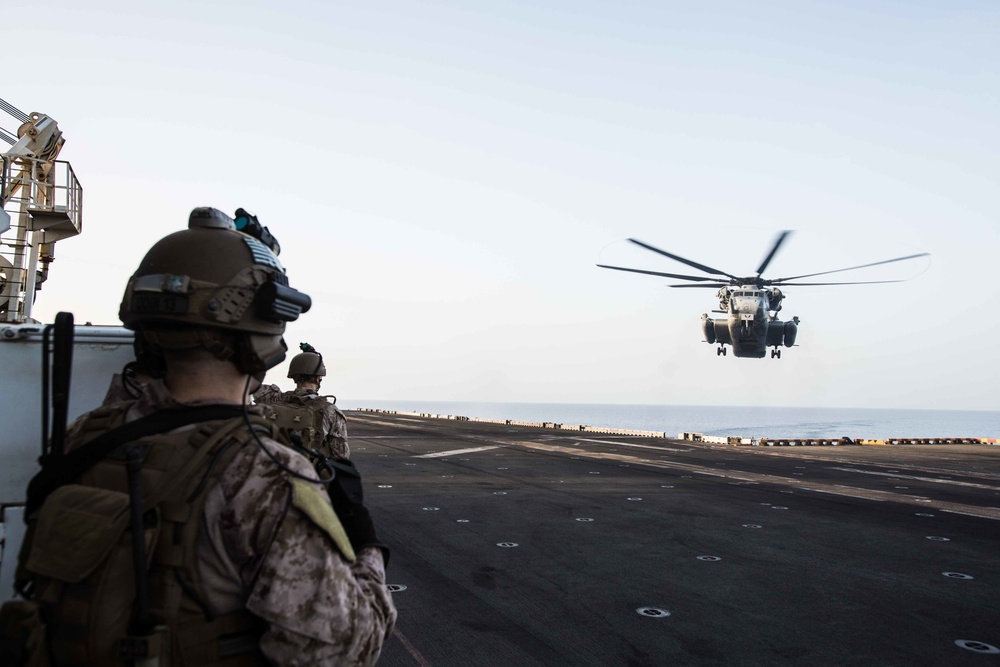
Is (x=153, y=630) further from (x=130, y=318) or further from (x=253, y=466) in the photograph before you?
(x=130, y=318)

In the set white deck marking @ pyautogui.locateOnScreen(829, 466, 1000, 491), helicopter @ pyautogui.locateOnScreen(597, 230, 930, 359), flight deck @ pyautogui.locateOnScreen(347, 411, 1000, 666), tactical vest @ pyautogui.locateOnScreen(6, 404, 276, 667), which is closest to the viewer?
tactical vest @ pyautogui.locateOnScreen(6, 404, 276, 667)

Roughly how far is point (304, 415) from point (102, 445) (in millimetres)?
5914

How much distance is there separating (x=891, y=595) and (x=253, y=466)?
7.72 meters

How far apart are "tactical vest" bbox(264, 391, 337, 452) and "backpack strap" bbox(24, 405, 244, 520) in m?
5.49

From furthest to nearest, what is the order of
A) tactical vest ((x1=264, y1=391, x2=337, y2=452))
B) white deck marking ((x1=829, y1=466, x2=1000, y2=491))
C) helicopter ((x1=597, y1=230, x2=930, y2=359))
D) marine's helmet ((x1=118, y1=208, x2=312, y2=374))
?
helicopter ((x1=597, y1=230, x2=930, y2=359))
white deck marking ((x1=829, y1=466, x2=1000, y2=491))
tactical vest ((x1=264, y1=391, x2=337, y2=452))
marine's helmet ((x1=118, y1=208, x2=312, y2=374))

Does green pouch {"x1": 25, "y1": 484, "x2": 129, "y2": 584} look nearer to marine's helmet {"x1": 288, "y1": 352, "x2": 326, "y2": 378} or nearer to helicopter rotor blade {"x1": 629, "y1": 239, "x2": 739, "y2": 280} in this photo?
marine's helmet {"x1": 288, "y1": 352, "x2": 326, "y2": 378}

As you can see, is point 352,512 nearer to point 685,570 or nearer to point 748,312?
point 685,570

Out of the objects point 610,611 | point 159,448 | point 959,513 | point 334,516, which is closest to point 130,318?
point 159,448

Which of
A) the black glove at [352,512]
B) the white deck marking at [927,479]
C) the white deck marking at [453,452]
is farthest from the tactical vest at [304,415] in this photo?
the white deck marking at [927,479]

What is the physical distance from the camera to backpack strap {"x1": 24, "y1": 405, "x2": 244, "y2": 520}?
2.03 metres

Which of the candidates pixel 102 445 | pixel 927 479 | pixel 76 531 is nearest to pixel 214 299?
pixel 102 445

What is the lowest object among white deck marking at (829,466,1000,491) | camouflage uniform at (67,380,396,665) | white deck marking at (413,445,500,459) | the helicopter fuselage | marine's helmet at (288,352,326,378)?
white deck marking at (413,445,500,459)

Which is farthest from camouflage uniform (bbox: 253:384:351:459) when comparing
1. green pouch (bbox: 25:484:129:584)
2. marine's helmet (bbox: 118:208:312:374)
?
green pouch (bbox: 25:484:129:584)

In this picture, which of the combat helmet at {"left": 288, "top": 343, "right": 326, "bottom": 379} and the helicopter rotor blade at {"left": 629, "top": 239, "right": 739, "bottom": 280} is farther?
the helicopter rotor blade at {"left": 629, "top": 239, "right": 739, "bottom": 280}
